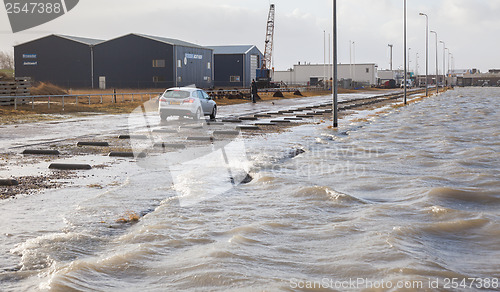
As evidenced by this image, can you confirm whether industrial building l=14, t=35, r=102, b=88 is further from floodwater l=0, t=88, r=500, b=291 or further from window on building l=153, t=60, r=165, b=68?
floodwater l=0, t=88, r=500, b=291

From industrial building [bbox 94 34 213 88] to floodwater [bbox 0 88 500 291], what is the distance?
61281mm

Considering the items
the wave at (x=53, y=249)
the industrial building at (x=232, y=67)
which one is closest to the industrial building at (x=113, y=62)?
the industrial building at (x=232, y=67)

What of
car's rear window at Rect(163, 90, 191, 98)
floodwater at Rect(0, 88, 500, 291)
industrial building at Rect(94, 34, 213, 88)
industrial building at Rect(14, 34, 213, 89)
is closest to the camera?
floodwater at Rect(0, 88, 500, 291)

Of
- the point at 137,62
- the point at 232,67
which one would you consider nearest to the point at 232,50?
the point at 232,67

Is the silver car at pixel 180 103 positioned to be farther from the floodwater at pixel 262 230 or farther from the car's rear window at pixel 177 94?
the floodwater at pixel 262 230

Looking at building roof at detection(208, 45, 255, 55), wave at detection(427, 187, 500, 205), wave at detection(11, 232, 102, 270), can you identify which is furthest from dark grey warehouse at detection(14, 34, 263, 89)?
wave at detection(11, 232, 102, 270)

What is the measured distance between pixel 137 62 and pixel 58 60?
944cm

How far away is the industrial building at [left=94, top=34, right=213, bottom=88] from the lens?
246 feet

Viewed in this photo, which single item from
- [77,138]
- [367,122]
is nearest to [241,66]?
[367,122]

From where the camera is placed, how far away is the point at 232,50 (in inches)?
3875

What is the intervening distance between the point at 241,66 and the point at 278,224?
291 feet

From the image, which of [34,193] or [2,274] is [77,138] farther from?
[2,274]

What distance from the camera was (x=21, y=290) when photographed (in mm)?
5898

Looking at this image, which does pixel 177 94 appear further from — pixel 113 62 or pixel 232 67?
pixel 232 67
